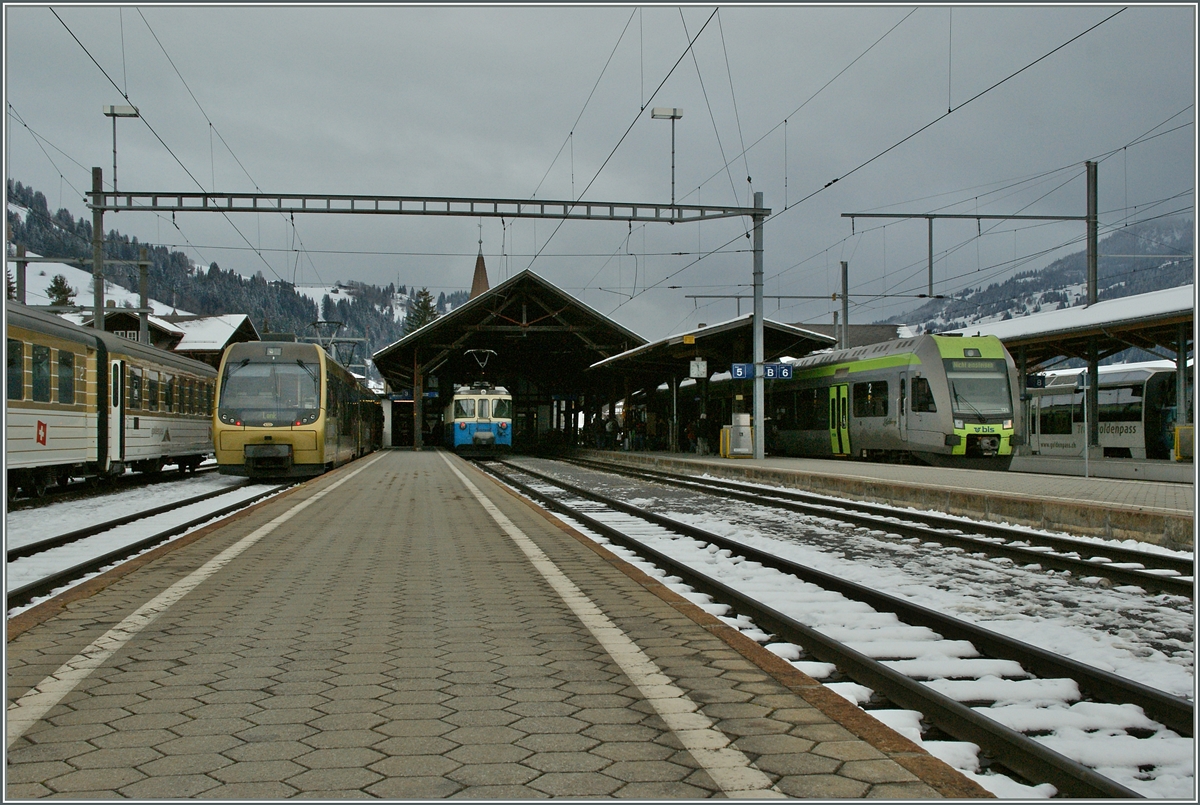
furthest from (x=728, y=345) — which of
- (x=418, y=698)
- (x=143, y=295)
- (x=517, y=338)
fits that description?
(x=418, y=698)

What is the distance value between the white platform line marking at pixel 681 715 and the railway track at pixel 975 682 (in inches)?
32.3

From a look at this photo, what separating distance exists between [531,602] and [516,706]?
2.47 meters

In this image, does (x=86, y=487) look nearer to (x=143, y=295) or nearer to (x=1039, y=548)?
(x=143, y=295)

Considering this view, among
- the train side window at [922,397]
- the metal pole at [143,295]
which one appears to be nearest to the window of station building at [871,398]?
the train side window at [922,397]

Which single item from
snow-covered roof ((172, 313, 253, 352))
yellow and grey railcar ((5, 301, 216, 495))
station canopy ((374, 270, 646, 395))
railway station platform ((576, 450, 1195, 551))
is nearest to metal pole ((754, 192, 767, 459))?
railway station platform ((576, 450, 1195, 551))

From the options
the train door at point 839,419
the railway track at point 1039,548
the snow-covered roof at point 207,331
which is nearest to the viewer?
the railway track at point 1039,548

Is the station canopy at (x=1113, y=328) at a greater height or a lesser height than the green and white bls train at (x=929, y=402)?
greater

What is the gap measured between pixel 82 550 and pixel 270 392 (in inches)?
446

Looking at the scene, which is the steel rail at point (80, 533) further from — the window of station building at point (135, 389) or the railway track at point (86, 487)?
the window of station building at point (135, 389)

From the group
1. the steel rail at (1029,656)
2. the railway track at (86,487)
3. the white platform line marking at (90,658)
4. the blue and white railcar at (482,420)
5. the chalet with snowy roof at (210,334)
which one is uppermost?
the chalet with snowy roof at (210,334)

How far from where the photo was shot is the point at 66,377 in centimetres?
1518

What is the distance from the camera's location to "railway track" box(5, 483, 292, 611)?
6.91 meters

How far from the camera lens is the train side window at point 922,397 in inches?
872

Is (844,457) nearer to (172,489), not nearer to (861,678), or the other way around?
(172,489)
